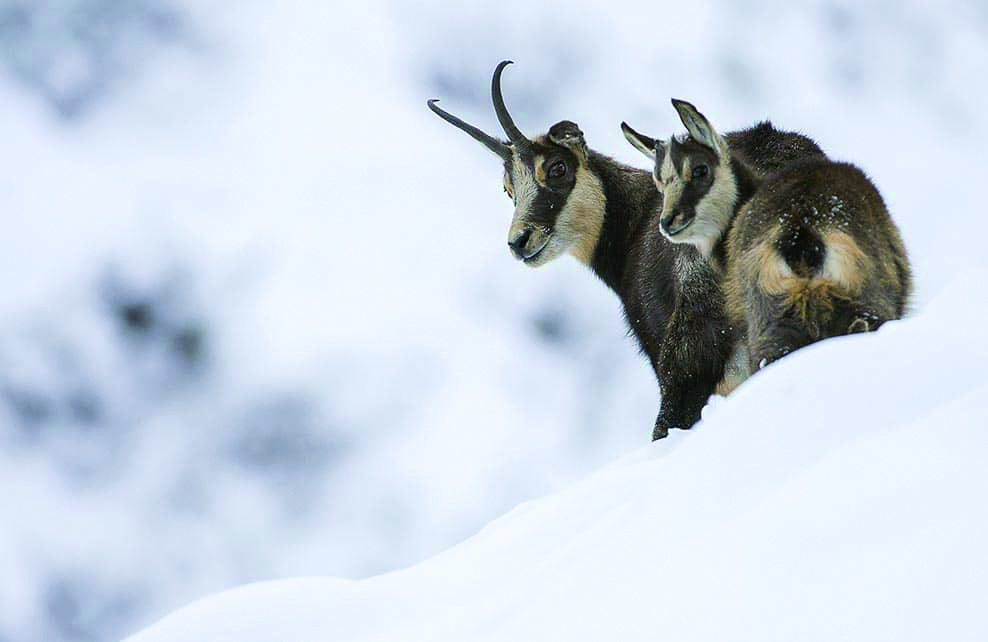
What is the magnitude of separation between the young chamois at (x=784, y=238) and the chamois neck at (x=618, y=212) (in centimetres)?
147

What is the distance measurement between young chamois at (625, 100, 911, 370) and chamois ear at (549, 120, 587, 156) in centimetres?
164

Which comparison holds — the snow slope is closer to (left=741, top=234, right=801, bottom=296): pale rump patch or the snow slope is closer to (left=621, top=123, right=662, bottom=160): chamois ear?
(left=741, top=234, right=801, bottom=296): pale rump patch

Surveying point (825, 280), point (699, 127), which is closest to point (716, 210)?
point (699, 127)

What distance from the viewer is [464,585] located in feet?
17.4

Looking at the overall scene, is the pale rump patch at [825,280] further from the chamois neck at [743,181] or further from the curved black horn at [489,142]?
the curved black horn at [489,142]

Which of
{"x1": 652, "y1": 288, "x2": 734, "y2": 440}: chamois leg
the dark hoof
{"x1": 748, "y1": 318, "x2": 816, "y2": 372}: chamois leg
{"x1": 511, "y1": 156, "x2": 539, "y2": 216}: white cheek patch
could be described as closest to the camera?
{"x1": 748, "y1": 318, "x2": 816, "y2": 372}: chamois leg

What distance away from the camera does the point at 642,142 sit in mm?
7781

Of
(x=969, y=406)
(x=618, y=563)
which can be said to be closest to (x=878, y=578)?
(x=969, y=406)

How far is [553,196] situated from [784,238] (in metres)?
3.15

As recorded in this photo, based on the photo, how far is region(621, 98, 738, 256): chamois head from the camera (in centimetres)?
695

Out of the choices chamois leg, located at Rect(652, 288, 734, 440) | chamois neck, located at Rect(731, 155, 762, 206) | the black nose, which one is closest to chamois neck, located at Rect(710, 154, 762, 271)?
chamois neck, located at Rect(731, 155, 762, 206)

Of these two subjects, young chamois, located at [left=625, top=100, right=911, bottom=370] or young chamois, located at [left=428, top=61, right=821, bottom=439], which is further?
young chamois, located at [left=428, top=61, right=821, bottom=439]

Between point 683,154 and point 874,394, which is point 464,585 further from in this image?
point 683,154

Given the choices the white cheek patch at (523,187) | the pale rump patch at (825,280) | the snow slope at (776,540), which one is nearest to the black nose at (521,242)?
the white cheek patch at (523,187)
